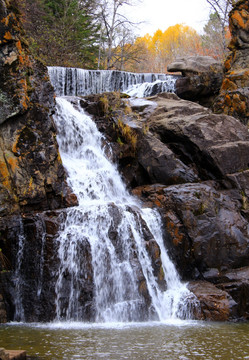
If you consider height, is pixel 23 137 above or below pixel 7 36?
below

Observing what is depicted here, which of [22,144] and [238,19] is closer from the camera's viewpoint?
[22,144]

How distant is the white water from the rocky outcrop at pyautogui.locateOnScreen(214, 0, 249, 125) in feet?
24.8

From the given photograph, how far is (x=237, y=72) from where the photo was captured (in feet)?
52.1

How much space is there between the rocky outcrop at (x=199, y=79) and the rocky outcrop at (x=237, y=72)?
0.95 meters

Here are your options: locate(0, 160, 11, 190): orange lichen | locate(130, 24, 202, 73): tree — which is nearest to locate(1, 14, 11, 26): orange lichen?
locate(0, 160, 11, 190): orange lichen

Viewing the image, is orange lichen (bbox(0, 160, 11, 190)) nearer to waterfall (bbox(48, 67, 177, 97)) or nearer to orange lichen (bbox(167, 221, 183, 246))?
orange lichen (bbox(167, 221, 183, 246))

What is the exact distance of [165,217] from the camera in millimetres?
9664

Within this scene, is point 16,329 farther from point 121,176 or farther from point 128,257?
point 121,176

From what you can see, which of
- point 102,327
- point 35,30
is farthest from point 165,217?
point 35,30

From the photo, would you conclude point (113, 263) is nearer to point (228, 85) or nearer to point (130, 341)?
point (130, 341)

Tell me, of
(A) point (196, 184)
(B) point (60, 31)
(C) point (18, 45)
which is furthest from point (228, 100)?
(B) point (60, 31)

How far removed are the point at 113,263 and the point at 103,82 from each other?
41.0ft

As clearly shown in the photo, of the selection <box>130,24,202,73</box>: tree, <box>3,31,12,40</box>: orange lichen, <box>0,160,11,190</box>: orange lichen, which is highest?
<box>130,24,202,73</box>: tree

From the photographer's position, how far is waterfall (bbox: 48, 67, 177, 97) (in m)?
16.8
